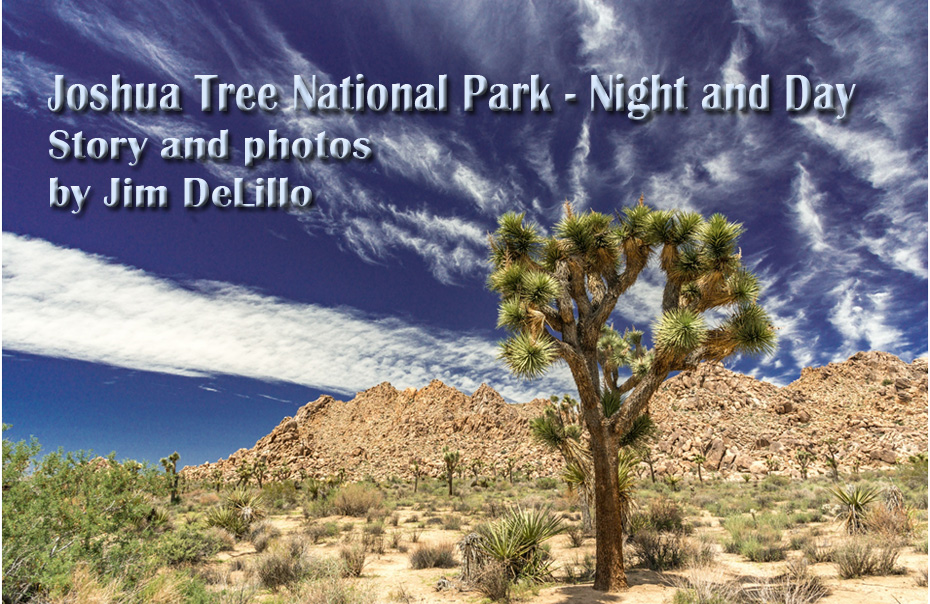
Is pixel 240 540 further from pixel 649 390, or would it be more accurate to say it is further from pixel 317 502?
pixel 649 390

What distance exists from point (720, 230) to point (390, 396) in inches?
3310

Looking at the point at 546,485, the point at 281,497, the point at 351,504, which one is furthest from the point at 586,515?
the point at 546,485

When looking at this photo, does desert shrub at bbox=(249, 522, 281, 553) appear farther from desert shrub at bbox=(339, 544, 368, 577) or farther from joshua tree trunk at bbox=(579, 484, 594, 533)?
joshua tree trunk at bbox=(579, 484, 594, 533)

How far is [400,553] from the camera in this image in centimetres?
1383

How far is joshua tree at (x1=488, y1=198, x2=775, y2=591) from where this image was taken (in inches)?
355

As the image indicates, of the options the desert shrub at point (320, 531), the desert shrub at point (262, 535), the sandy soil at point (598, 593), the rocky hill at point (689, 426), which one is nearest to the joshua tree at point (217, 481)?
the rocky hill at point (689, 426)

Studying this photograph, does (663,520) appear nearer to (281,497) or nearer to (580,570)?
(580,570)

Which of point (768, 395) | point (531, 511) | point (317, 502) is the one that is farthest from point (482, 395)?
point (531, 511)

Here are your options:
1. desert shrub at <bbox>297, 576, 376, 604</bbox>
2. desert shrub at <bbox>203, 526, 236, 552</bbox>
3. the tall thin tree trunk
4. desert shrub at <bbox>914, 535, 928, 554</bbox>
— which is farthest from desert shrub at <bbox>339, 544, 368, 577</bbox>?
desert shrub at <bbox>914, 535, 928, 554</bbox>

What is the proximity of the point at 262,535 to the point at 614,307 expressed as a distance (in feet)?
42.7

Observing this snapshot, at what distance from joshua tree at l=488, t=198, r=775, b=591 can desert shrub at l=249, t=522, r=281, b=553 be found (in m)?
10.0

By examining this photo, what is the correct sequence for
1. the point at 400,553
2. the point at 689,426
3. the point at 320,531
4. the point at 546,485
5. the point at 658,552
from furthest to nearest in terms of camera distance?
the point at 689,426 < the point at 546,485 < the point at 320,531 < the point at 400,553 < the point at 658,552

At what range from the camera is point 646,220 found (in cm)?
994

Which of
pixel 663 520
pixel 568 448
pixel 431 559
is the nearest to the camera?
pixel 568 448
